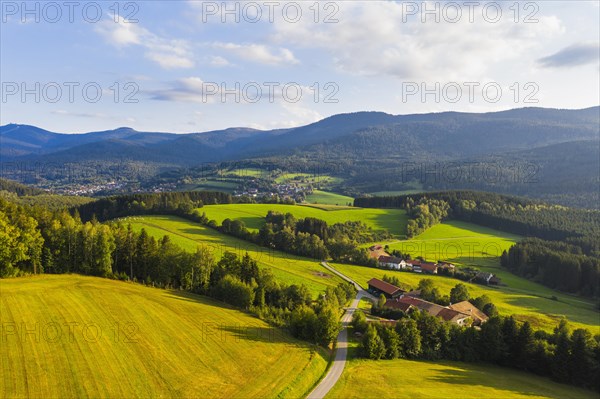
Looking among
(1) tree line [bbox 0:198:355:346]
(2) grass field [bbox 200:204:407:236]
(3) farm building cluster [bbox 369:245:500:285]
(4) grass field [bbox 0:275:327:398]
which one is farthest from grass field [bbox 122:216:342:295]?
(4) grass field [bbox 0:275:327:398]

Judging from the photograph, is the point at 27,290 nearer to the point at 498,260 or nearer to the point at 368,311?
the point at 368,311

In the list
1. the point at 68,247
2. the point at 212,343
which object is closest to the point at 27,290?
the point at 68,247

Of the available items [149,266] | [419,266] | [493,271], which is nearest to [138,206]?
[149,266]

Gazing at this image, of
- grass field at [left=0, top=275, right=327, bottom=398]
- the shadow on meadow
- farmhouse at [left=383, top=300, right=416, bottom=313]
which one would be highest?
grass field at [left=0, top=275, right=327, bottom=398]

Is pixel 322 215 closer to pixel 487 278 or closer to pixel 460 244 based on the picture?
pixel 460 244

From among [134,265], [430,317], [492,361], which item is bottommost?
[492,361]

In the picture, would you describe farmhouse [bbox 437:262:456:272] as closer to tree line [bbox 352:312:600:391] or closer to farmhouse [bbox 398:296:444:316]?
farmhouse [bbox 398:296:444:316]

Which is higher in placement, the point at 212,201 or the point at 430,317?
the point at 212,201
